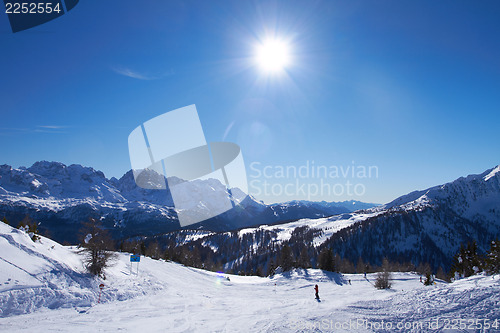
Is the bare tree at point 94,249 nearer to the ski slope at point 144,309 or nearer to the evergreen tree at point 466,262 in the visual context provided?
the ski slope at point 144,309

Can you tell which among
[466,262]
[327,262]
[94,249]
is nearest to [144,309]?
[94,249]

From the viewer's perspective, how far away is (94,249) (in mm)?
24562

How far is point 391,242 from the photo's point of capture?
19625cm

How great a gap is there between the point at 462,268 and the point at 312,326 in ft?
195

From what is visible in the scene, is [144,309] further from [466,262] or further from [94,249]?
[466,262]

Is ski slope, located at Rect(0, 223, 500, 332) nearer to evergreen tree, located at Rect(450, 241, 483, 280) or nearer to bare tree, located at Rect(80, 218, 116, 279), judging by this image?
bare tree, located at Rect(80, 218, 116, 279)

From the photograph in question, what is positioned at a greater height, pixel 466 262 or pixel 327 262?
pixel 327 262

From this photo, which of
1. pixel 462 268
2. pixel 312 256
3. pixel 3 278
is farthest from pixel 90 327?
pixel 312 256

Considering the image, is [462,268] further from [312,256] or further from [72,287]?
[312,256]

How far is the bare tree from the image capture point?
78.2 ft

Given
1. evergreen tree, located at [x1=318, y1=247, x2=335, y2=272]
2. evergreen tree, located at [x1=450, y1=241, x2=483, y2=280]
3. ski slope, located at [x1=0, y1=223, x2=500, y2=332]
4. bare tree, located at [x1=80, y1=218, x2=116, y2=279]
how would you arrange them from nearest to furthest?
ski slope, located at [x1=0, y1=223, x2=500, y2=332] < bare tree, located at [x1=80, y1=218, x2=116, y2=279] < evergreen tree, located at [x1=450, y1=241, x2=483, y2=280] < evergreen tree, located at [x1=318, y1=247, x2=335, y2=272]

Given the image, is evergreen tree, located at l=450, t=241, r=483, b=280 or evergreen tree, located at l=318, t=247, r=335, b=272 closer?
evergreen tree, located at l=450, t=241, r=483, b=280

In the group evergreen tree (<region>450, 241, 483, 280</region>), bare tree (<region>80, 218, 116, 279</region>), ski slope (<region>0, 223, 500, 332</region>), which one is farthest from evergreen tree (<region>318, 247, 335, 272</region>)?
bare tree (<region>80, 218, 116, 279</region>)

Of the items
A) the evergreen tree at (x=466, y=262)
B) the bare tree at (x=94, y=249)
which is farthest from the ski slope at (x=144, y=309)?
the evergreen tree at (x=466, y=262)
